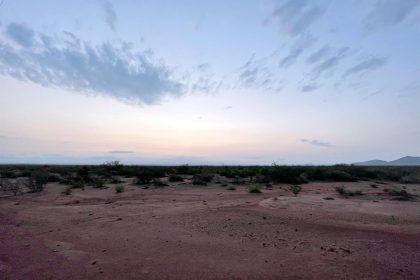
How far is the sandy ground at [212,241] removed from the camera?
7.38m

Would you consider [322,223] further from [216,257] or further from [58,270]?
[58,270]

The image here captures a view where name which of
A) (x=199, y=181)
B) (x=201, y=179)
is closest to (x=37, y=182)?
(x=199, y=181)

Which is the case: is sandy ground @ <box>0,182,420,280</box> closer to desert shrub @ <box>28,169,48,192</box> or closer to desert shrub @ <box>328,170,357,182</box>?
desert shrub @ <box>28,169,48,192</box>

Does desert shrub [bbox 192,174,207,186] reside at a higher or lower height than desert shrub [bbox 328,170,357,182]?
lower

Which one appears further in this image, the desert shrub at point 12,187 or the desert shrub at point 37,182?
the desert shrub at point 37,182

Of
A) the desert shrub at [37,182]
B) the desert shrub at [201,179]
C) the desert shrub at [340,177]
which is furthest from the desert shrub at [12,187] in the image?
the desert shrub at [340,177]

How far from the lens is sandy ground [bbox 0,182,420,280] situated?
24.2 feet

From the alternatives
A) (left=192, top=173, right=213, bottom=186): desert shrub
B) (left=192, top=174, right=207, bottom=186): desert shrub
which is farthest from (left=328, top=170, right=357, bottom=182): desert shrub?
(left=192, top=174, right=207, bottom=186): desert shrub

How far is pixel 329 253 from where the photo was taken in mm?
8477

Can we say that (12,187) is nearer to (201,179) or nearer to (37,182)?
(37,182)

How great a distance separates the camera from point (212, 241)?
980cm

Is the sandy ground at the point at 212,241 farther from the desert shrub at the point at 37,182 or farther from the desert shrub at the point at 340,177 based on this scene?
the desert shrub at the point at 340,177

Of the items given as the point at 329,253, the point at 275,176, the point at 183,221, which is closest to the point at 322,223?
the point at 329,253

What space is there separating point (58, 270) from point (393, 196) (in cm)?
1856
